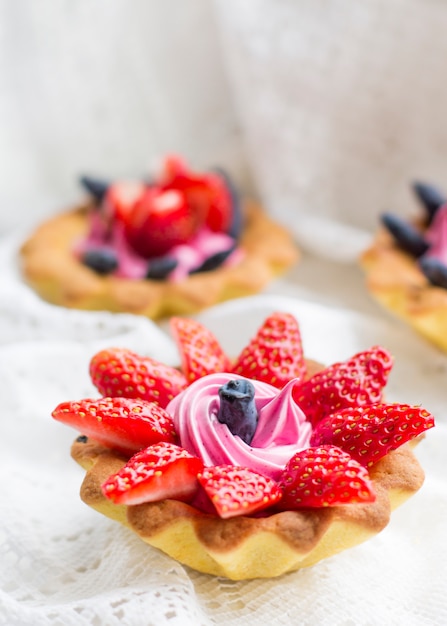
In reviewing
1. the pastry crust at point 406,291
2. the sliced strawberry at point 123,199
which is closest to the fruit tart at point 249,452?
the pastry crust at point 406,291

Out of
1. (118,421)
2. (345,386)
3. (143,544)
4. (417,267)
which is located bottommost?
(417,267)

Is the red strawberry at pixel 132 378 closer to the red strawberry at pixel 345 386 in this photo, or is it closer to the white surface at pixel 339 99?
the red strawberry at pixel 345 386

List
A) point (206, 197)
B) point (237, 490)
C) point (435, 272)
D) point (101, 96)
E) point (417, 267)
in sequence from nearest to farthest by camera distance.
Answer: point (237, 490) < point (435, 272) < point (417, 267) < point (206, 197) < point (101, 96)

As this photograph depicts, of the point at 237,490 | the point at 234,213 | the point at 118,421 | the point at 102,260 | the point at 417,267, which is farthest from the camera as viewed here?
the point at 234,213

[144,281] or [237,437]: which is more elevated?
[237,437]

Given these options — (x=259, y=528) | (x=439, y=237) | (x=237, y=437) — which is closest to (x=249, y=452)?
(x=237, y=437)

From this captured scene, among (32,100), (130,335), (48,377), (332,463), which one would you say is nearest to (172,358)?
(130,335)

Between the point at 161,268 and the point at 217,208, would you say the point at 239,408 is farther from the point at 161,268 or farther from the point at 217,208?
the point at 217,208

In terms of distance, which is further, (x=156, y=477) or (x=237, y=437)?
(x=237, y=437)
